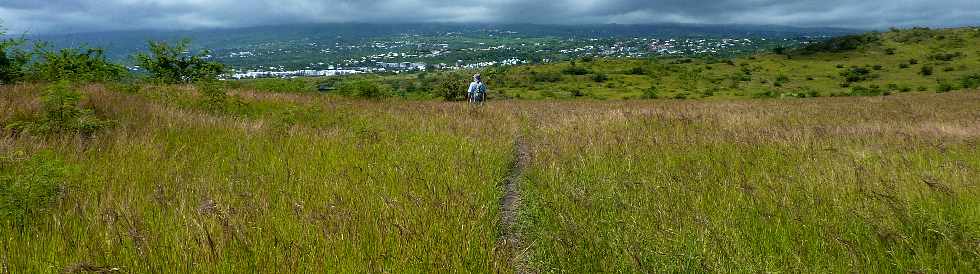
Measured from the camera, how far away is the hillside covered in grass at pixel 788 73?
70.4 metres

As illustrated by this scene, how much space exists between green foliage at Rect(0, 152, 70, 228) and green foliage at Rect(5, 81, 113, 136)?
89.6 inches

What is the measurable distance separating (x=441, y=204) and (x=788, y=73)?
9938 centimetres

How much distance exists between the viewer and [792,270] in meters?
3.22

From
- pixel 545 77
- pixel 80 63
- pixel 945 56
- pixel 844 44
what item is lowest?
pixel 545 77

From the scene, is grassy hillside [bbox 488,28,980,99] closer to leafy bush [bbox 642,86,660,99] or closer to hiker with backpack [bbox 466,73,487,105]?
leafy bush [bbox 642,86,660,99]

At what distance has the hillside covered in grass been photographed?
70438 millimetres

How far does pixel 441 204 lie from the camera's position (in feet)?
13.4

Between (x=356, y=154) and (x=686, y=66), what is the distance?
106 meters

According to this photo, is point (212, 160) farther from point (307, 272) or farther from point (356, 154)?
point (307, 272)

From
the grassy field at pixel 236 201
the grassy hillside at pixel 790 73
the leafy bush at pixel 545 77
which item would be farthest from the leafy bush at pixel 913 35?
the grassy field at pixel 236 201

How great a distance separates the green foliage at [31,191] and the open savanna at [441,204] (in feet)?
0.05

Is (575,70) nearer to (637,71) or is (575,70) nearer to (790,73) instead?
(637,71)

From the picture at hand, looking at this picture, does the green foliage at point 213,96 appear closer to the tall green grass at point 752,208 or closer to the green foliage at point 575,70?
the tall green grass at point 752,208

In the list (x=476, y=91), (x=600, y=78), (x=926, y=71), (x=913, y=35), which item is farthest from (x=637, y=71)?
(x=476, y=91)
